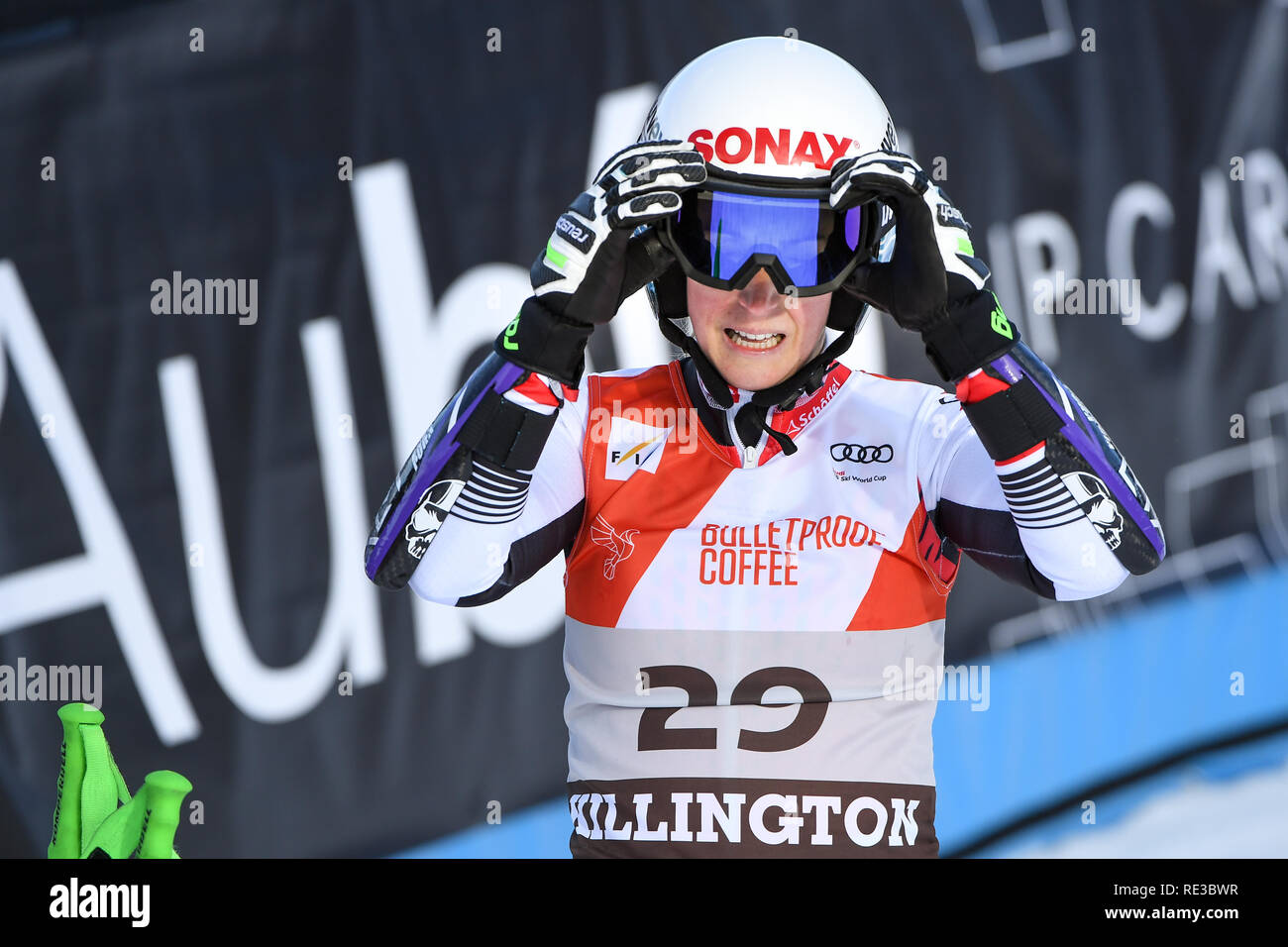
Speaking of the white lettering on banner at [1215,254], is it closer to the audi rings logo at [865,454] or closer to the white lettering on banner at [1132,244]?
the white lettering on banner at [1132,244]

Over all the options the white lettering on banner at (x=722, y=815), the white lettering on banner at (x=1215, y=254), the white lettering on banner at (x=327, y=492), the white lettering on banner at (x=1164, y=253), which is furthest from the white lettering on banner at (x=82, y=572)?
the white lettering on banner at (x=1215, y=254)

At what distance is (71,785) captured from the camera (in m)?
1.52

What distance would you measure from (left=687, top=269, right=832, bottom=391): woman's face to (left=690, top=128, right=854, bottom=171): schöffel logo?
0.15m

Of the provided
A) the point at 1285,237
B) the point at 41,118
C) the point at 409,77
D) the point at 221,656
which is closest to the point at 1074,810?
the point at 1285,237

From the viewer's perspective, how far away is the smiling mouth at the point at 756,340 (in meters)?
1.59

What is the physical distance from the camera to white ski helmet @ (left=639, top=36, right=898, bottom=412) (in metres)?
1.52

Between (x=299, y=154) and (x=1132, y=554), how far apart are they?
1.92m
